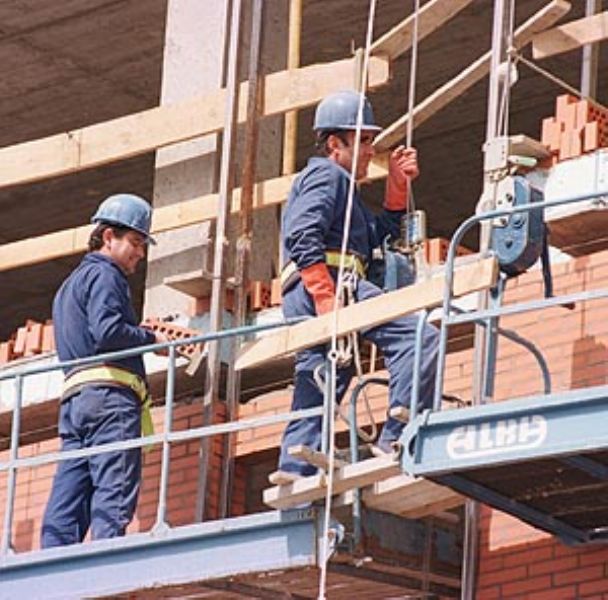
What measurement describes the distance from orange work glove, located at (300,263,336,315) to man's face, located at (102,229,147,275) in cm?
160

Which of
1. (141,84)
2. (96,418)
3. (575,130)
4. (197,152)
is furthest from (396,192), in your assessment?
(141,84)

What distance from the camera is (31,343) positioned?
57.0 feet

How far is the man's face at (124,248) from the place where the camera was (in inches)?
590

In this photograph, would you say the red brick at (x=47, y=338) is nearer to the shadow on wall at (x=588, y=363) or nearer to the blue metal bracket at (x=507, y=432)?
the shadow on wall at (x=588, y=363)

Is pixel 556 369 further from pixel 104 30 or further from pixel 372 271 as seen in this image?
pixel 104 30

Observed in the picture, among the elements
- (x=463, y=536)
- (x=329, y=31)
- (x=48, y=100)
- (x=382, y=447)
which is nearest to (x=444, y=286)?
(x=382, y=447)

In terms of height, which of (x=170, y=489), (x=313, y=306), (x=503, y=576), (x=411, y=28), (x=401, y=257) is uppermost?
(x=411, y=28)

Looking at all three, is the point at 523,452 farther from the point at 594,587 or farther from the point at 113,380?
the point at 113,380

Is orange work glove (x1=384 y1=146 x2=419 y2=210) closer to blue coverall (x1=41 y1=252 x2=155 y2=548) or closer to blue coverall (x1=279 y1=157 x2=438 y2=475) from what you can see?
blue coverall (x1=279 y1=157 x2=438 y2=475)

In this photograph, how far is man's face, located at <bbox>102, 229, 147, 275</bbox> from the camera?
49.2 ft

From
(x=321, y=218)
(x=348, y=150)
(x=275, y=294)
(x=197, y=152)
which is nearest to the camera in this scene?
(x=321, y=218)

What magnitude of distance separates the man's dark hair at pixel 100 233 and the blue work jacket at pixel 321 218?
1.25 m

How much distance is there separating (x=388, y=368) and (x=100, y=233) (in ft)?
6.92

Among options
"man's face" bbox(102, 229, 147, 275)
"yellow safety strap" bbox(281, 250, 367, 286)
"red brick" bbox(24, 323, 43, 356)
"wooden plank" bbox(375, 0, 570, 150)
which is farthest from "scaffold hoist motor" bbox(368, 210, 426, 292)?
"red brick" bbox(24, 323, 43, 356)
